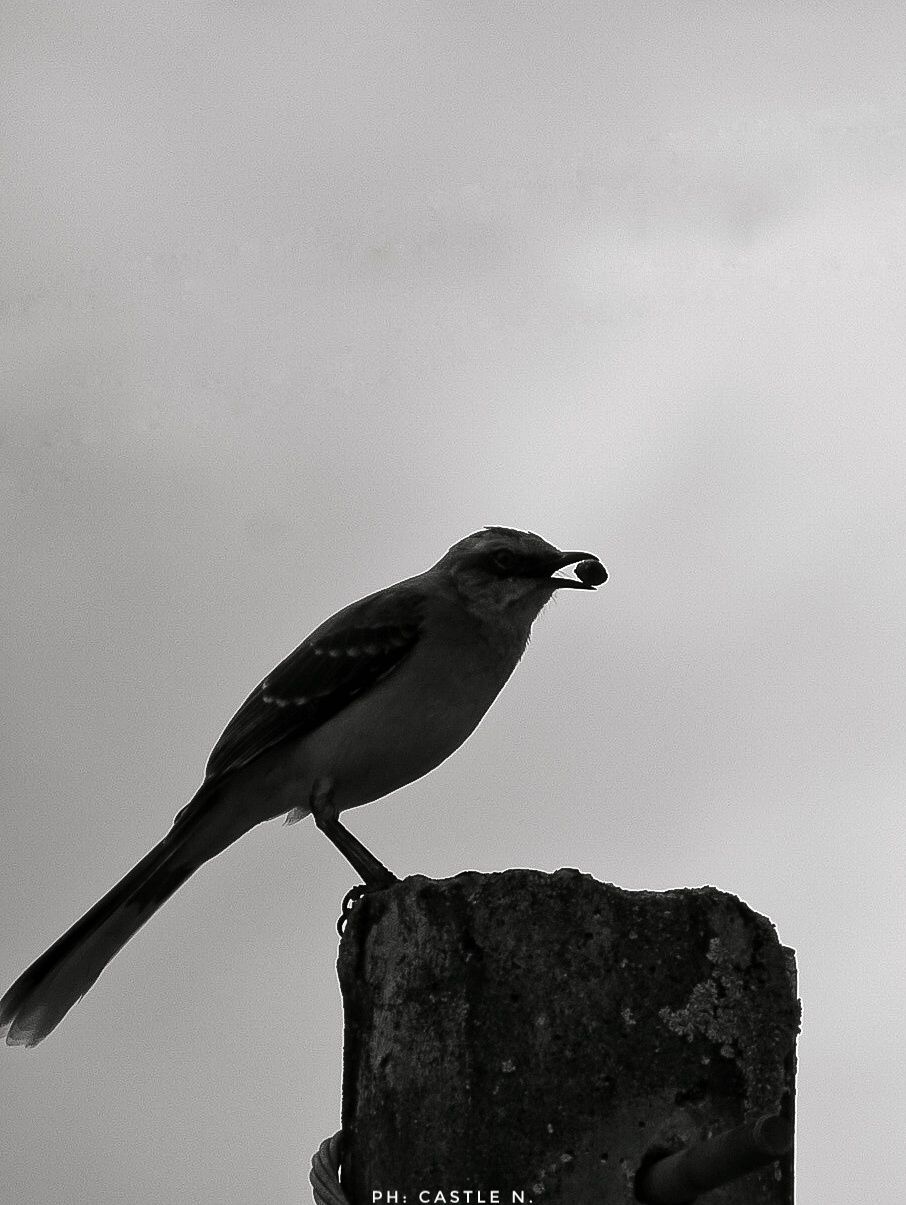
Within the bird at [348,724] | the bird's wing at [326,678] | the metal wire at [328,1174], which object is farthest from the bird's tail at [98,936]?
the metal wire at [328,1174]

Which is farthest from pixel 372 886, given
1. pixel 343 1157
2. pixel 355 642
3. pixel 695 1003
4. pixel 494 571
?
pixel 695 1003

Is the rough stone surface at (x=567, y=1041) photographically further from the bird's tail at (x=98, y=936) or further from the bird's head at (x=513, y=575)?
the bird's head at (x=513, y=575)

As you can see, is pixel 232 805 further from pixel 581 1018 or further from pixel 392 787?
pixel 581 1018

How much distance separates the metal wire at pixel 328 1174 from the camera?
139 inches

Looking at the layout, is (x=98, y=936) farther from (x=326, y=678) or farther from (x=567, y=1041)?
(x=567, y=1041)

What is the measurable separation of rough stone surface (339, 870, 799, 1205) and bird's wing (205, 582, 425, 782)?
3.38 metres

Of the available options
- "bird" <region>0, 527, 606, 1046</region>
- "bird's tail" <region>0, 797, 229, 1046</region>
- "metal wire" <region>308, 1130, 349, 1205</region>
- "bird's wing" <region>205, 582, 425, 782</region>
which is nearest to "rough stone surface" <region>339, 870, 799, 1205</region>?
"metal wire" <region>308, 1130, 349, 1205</region>

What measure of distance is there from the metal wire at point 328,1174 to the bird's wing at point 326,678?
332 centimetres

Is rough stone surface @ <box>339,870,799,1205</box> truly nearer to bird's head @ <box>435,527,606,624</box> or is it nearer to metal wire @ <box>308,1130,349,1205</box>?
metal wire @ <box>308,1130,349,1205</box>

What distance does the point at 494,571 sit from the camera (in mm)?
7277

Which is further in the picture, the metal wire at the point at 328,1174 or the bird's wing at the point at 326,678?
the bird's wing at the point at 326,678

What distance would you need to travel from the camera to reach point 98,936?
666cm

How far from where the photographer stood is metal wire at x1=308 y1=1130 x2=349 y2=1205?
354 cm

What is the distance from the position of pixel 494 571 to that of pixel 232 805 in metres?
1.61
